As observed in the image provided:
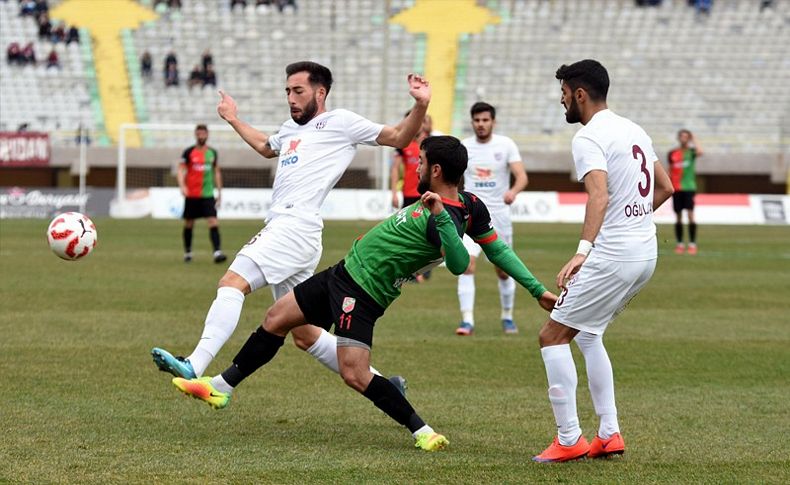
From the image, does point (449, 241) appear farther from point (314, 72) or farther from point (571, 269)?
point (314, 72)

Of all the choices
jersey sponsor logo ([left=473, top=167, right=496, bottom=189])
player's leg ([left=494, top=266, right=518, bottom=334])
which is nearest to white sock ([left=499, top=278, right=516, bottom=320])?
player's leg ([left=494, top=266, right=518, bottom=334])

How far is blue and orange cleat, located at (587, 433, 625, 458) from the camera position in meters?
6.34

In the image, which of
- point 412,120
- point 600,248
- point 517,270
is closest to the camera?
point 600,248

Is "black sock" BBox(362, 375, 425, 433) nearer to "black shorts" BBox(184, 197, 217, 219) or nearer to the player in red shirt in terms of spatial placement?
the player in red shirt

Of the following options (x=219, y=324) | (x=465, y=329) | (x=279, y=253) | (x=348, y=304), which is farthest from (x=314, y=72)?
(x=465, y=329)

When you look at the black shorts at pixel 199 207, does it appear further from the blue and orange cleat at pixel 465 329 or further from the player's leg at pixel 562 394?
the player's leg at pixel 562 394

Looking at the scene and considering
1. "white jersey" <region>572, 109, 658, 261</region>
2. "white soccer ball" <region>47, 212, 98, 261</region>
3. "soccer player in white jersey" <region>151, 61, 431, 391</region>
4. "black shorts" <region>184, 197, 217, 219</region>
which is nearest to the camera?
"white jersey" <region>572, 109, 658, 261</region>

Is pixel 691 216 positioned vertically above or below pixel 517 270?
below

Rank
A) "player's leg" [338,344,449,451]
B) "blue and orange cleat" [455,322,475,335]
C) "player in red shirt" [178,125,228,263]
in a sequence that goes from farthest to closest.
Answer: "player in red shirt" [178,125,228,263] → "blue and orange cleat" [455,322,475,335] → "player's leg" [338,344,449,451]

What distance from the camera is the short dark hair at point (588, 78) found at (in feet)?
20.3

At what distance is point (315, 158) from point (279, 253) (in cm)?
71

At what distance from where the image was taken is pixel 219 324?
7.37 meters

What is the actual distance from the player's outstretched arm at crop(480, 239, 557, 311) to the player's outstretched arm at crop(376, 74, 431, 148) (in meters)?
1.00

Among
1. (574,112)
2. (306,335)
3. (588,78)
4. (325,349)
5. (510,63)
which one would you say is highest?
(588,78)
